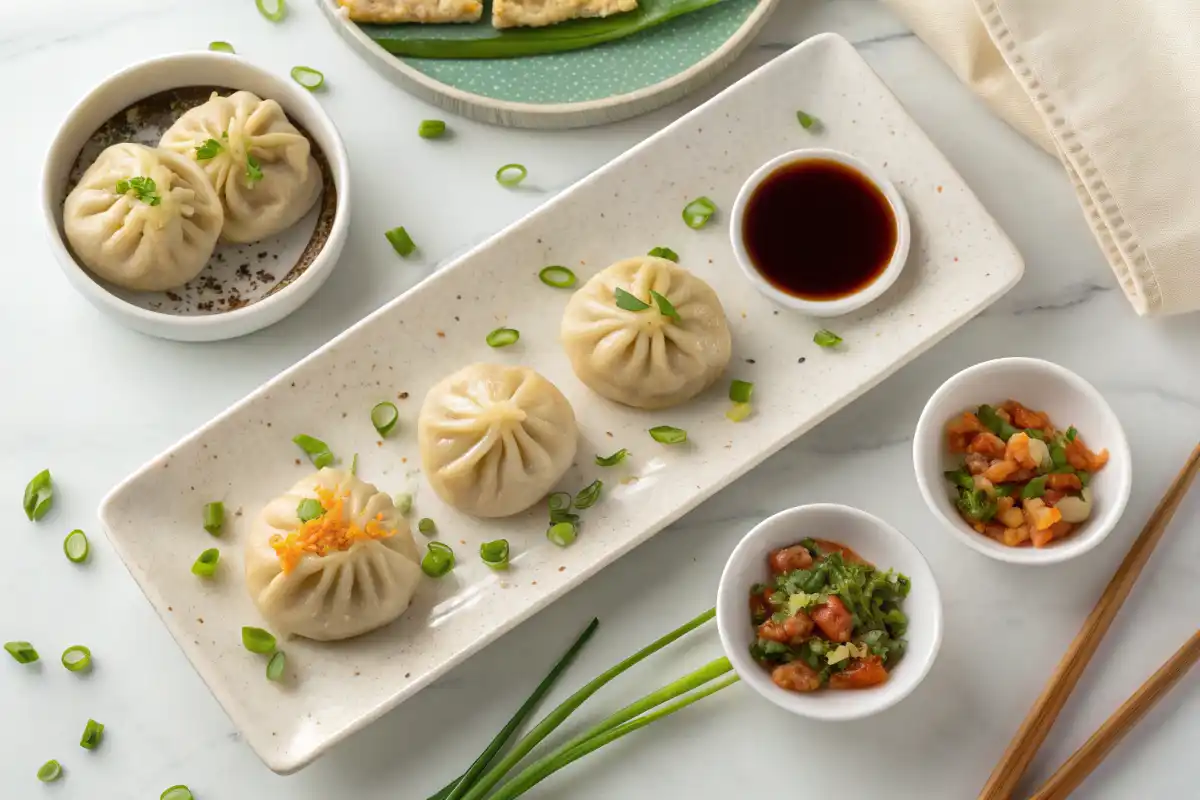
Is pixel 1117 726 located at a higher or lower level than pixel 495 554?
lower

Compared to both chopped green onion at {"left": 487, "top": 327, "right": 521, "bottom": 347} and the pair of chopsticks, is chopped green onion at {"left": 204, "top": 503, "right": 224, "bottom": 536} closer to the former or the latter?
chopped green onion at {"left": 487, "top": 327, "right": 521, "bottom": 347}

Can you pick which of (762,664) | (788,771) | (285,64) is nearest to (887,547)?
(762,664)

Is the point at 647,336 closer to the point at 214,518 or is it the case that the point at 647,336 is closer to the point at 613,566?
the point at 613,566

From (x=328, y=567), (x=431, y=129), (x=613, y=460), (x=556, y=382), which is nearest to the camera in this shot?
(x=328, y=567)

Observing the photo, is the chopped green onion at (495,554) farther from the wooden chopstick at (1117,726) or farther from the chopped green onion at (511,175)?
the wooden chopstick at (1117,726)

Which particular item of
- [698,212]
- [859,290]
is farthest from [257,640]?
[859,290]

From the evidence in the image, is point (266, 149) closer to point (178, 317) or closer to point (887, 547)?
point (178, 317)
